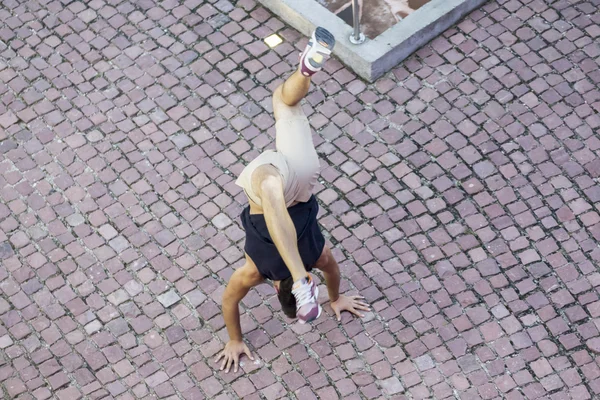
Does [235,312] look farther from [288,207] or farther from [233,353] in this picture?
[288,207]

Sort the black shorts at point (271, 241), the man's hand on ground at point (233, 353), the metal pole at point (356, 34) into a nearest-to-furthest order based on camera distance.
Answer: the black shorts at point (271, 241) → the man's hand on ground at point (233, 353) → the metal pole at point (356, 34)

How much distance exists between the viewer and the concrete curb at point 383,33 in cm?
775

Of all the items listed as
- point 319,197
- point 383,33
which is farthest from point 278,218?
point 383,33

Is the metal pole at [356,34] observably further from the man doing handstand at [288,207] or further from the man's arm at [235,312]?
the man's arm at [235,312]

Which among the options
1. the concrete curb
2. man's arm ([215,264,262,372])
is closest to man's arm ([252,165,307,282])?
man's arm ([215,264,262,372])

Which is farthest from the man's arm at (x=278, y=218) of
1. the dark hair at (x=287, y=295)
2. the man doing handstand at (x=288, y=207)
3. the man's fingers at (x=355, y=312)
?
the man's fingers at (x=355, y=312)

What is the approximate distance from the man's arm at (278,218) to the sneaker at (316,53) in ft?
2.08

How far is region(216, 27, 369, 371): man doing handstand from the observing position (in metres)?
4.39

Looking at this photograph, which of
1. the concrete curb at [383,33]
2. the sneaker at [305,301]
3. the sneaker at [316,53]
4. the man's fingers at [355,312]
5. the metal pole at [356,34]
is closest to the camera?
the sneaker at [305,301]

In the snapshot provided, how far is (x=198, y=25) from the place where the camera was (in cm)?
840

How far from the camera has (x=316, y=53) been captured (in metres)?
4.79

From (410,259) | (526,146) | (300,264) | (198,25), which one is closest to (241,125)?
(198,25)

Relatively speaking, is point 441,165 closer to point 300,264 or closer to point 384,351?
point 384,351

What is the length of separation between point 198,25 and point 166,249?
263 centimetres
